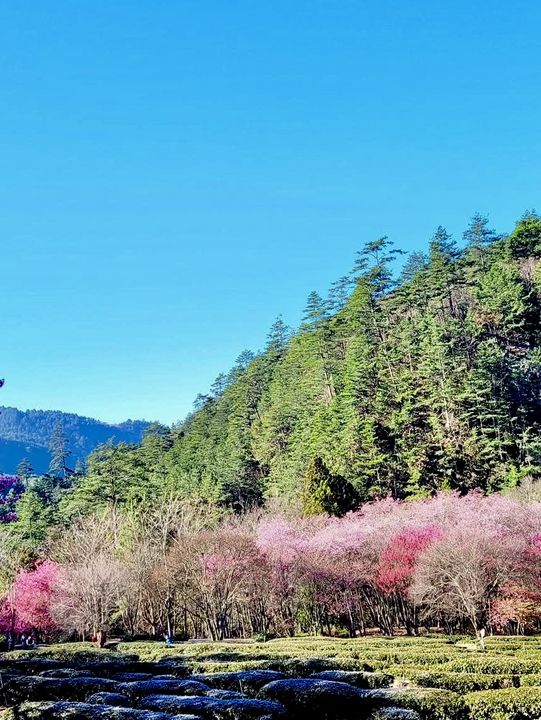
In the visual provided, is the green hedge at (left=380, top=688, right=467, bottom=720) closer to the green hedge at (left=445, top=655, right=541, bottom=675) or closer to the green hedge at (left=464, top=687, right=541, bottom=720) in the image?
the green hedge at (left=464, top=687, right=541, bottom=720)

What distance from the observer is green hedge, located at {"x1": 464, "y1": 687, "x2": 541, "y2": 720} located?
30.2ft

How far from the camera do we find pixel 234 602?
108 ft

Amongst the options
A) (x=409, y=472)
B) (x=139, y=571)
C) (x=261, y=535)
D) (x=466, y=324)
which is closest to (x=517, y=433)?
(x=409, y=472)

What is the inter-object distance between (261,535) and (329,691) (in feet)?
71.9

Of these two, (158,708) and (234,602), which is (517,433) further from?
(158,708)

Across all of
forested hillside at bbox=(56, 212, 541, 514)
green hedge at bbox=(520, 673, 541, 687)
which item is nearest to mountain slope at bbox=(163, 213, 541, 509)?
forested hillside at bbox=(56, 212, 541, 514)

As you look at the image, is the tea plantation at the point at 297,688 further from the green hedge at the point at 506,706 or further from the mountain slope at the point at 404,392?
the mountain slope at the point at 404,392

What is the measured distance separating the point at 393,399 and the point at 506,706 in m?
40.6

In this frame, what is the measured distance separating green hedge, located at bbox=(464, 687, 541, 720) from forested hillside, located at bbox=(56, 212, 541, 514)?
92.8 feet

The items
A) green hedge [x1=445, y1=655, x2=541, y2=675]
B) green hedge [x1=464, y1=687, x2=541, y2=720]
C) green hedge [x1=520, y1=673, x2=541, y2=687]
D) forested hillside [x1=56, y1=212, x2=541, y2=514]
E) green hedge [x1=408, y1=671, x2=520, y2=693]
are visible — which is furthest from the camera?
forested hillside [x1=56, y1=212, x2=541, y2=514]

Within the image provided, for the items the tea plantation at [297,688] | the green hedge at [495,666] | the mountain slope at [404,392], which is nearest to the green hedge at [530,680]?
the tea plantation at [297,688]

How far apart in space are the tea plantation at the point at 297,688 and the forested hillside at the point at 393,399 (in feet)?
72.1

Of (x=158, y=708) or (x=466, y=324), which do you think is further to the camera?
(x=466, y=324)

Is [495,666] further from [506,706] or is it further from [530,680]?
[506,706]
